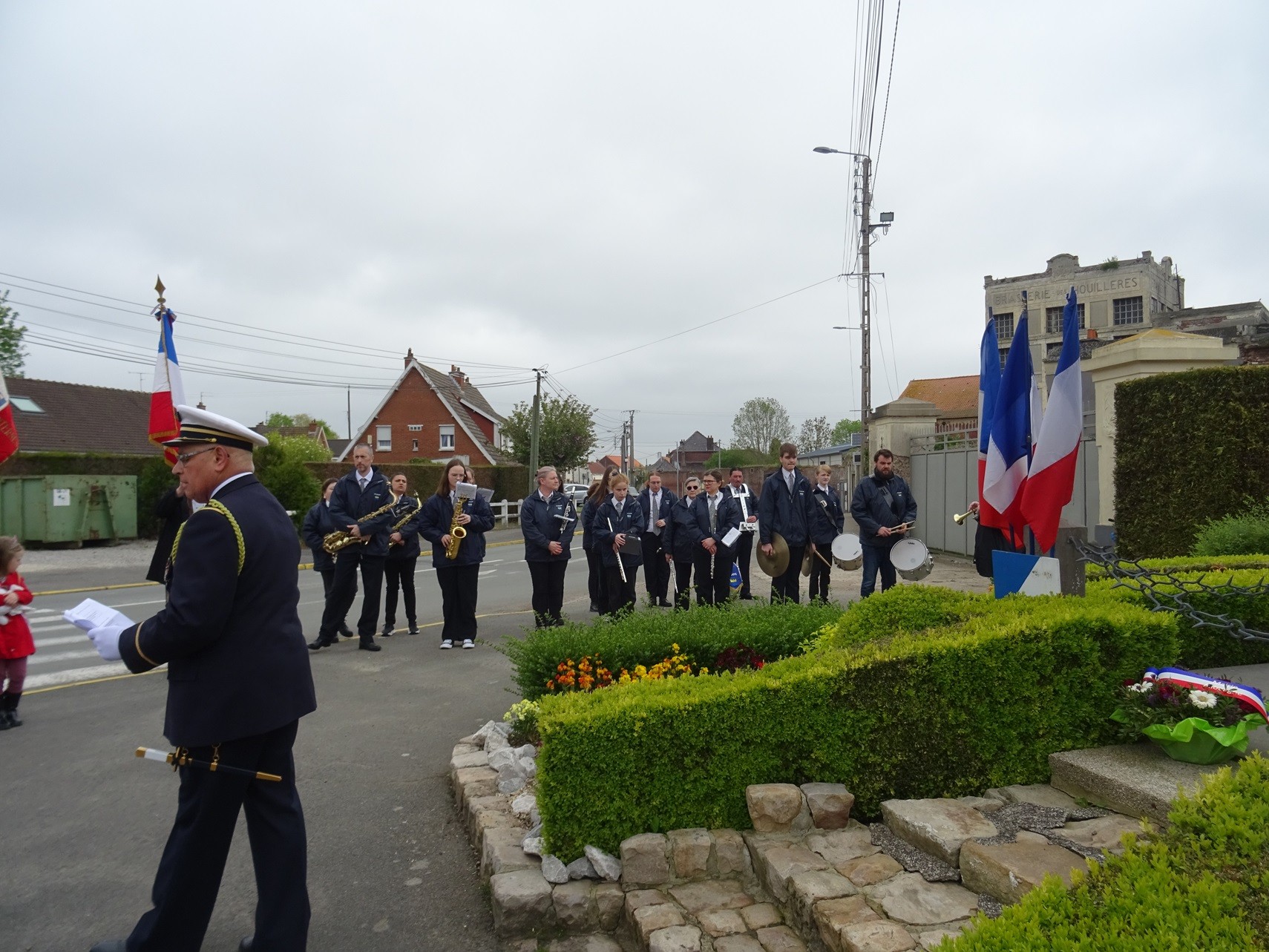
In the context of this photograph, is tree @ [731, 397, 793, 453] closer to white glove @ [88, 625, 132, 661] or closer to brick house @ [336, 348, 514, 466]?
brick house @ [336, 348, 514, 466]

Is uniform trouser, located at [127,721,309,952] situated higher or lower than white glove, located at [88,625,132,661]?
lower

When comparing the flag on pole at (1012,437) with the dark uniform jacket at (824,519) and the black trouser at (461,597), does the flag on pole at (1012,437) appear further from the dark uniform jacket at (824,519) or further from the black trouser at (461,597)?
the black trouser at (461,597)

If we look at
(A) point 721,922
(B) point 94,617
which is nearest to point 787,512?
(A) point 721,922

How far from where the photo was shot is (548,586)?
9.52m

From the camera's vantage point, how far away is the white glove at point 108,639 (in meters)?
3.11

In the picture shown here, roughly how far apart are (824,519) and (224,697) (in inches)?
335

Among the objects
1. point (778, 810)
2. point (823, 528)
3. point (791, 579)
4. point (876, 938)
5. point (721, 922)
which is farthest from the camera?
point (823, 528)

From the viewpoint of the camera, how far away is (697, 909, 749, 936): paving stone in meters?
3.33

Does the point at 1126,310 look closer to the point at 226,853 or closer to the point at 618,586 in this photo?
the point at 618,586

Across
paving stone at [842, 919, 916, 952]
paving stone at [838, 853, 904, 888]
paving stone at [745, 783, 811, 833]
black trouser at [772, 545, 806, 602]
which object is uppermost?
black trouser at [772, 545, 806, 602]

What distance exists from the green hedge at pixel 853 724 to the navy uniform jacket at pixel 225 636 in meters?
1.23

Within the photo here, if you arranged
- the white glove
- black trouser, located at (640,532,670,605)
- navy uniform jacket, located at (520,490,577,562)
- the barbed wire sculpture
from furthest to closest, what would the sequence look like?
black trouser, located at (640,532,670,605)
navy uniform jacket, located at (520,490,577,562)
the barbed wire sculpture
the white glove

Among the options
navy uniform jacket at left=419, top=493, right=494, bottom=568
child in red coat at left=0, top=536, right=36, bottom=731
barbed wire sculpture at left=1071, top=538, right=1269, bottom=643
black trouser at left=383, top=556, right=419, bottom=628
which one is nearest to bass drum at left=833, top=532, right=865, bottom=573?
Answer: navy uniform jacket at left=419, top=493, right=494, bottom=568

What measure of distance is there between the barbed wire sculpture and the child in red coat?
24.2 ft
